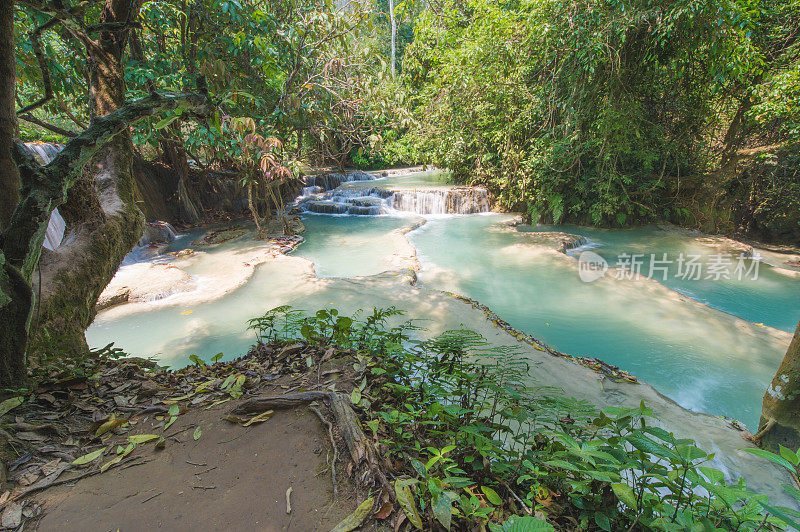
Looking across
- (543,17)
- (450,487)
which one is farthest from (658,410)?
(543,17)

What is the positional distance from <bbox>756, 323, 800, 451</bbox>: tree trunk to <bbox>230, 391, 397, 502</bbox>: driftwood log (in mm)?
3180

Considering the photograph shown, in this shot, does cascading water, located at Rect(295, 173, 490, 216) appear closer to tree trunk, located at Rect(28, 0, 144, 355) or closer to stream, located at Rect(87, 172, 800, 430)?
stream, located at Rect(87, 172, 800, 430)

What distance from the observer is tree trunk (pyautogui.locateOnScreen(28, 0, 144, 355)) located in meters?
2.71

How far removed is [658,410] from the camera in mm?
3283

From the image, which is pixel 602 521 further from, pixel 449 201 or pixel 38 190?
pixel 449 201

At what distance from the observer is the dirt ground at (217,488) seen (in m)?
1.31

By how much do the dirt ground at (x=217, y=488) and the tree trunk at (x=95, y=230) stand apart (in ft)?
5.14

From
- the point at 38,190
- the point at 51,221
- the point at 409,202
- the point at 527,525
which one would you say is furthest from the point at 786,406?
the point at 51,221

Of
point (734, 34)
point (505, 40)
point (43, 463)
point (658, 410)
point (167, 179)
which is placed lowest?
point (658, 410)

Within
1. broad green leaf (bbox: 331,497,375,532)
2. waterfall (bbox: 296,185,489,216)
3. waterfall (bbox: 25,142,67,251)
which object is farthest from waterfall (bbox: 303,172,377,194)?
broad green leaf (bbox: 331,497,375,532)

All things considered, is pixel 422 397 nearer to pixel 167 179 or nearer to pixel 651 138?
pixel 651 138

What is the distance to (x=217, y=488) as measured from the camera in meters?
1.48

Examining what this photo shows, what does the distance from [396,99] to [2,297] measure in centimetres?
862

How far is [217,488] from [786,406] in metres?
3.93
